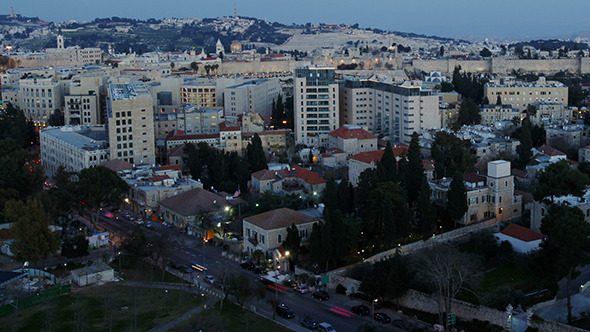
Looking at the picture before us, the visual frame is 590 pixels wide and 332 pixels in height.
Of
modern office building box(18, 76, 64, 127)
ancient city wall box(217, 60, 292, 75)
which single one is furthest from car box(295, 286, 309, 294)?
ancient city wall box(217, 60, 292, 75)

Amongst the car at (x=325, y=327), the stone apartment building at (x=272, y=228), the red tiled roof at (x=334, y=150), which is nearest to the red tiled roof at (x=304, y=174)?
the red tiled roof at (x=334, y=150)

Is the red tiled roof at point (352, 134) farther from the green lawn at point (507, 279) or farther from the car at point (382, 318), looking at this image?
the car at point (382, 318)

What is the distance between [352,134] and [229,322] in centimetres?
2412

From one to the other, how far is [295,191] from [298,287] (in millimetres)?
11453

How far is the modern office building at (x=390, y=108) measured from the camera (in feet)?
166

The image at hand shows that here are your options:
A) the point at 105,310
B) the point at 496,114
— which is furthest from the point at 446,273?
the point at 496,114

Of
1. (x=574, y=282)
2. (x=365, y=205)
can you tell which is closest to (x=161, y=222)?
(x=365, y=205)

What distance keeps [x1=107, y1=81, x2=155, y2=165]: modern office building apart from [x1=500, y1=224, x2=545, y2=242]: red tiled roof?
23.1m

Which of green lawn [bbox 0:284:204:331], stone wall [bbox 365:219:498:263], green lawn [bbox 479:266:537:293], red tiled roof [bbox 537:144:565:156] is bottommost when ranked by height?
green lawn [bbox 0:284:204:331]

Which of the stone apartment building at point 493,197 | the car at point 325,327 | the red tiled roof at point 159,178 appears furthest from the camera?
the red tiled roof at point 159,178

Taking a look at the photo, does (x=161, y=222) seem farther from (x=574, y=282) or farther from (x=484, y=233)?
(x=574, y=282)

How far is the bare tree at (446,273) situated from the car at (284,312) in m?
4.01

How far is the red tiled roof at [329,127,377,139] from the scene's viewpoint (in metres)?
46.8

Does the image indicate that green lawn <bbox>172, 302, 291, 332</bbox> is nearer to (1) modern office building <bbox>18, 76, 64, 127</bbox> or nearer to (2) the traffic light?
(2) the traffic light
